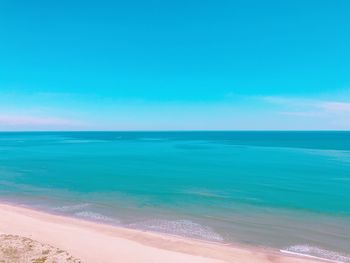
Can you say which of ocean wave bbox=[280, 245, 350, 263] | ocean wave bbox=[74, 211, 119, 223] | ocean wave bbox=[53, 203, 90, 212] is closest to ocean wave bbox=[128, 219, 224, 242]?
ocean wave bbox=[74, 211, 119, 223]

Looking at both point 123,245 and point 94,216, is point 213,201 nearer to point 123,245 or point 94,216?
point 94,216

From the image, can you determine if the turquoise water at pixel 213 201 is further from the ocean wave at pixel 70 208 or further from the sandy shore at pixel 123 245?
the sandy shore at pixel 123 245

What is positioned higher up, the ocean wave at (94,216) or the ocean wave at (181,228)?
the ocean wave at (181,228)

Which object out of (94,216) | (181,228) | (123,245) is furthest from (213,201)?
(123,245)

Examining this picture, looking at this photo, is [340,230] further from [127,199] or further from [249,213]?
[127,199]

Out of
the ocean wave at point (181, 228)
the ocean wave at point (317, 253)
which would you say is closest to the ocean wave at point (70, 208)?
the ocean wave at point (181, 228)

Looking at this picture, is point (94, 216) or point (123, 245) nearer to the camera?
point (123, 245)

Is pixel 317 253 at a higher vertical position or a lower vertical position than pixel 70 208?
higher
